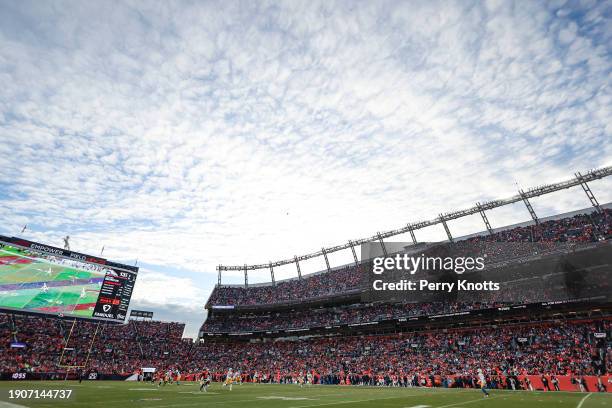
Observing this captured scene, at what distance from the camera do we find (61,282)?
49.2 m

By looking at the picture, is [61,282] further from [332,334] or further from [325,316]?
[332,334]

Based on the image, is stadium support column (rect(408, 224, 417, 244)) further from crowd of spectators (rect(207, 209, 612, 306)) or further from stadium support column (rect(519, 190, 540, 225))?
stadium support column (rect(519, 190, 540, 225))

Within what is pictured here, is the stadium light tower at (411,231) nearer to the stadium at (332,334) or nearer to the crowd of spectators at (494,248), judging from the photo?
the stadium at (332,334)

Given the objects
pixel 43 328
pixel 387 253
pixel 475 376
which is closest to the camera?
pixel 475 376

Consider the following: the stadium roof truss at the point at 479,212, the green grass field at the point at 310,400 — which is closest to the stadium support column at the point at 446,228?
the stadium roof truss at the point at 479,212

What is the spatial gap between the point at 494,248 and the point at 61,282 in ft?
195

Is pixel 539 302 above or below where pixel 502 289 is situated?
below

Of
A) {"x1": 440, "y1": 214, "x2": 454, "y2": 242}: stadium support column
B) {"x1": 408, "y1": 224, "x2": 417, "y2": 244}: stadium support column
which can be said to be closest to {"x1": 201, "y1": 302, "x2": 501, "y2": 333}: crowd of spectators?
{"x1": 440, "y1": 214, "x2": 454, "y2": 242}: stadium support column

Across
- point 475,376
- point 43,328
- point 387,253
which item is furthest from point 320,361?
point 43,328

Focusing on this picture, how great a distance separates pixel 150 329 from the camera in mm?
64812

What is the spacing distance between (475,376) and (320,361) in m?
24.1

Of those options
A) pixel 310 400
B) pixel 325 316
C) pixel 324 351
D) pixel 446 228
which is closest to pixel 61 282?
pixel 324 351

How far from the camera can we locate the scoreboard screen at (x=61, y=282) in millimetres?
45312

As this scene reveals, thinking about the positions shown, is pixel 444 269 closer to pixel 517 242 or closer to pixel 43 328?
pixel 517 242
